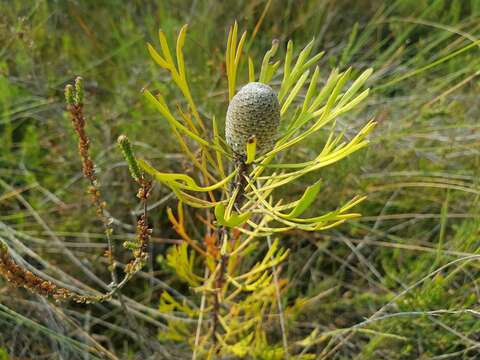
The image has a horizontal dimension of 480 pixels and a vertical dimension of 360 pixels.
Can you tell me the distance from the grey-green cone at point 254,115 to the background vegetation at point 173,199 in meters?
0.58

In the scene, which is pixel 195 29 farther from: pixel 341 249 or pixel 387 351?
pixel 387 351

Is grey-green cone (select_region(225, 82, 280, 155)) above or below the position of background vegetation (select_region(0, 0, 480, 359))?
above

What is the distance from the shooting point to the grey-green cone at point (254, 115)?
1.91 ft

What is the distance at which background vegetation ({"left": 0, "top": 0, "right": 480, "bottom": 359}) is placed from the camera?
112 cm

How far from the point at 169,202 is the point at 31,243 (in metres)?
0.39

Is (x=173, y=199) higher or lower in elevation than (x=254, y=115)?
lower

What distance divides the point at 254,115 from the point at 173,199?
34.7 inches

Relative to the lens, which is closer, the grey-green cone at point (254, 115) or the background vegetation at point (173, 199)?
the grey-green cone at point (254, 115)

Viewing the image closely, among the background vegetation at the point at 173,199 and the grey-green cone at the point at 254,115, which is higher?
the grey-green cone at the point at 254,115

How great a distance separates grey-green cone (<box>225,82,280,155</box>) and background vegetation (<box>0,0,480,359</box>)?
577 mm

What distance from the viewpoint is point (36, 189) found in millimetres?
1478

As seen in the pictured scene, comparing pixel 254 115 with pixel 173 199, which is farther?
pixel 173 199

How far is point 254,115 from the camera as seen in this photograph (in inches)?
23.0

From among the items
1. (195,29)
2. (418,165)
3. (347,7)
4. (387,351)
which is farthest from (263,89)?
(347,7)
